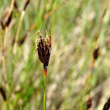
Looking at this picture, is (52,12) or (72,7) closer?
(52,12)

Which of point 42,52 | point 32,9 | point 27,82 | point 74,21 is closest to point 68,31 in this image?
point 74,21

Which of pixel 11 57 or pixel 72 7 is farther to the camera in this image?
pixel 72 7

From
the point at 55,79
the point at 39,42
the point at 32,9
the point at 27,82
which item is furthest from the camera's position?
the point at 32,9

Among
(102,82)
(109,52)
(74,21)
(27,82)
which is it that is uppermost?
(74,21)

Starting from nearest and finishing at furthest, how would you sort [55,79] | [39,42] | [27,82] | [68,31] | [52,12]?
[39,42], [52,12], [27,82], [55,79], [68,31]

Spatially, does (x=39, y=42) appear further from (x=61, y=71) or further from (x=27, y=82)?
(x=61, y=71)

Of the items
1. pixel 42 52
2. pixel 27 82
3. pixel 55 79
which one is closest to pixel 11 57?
pixel 27 82

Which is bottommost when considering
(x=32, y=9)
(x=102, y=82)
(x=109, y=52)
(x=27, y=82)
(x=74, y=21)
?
(x=102, y=82)

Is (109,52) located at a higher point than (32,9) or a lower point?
lower

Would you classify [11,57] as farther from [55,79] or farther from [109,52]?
[109,52]
